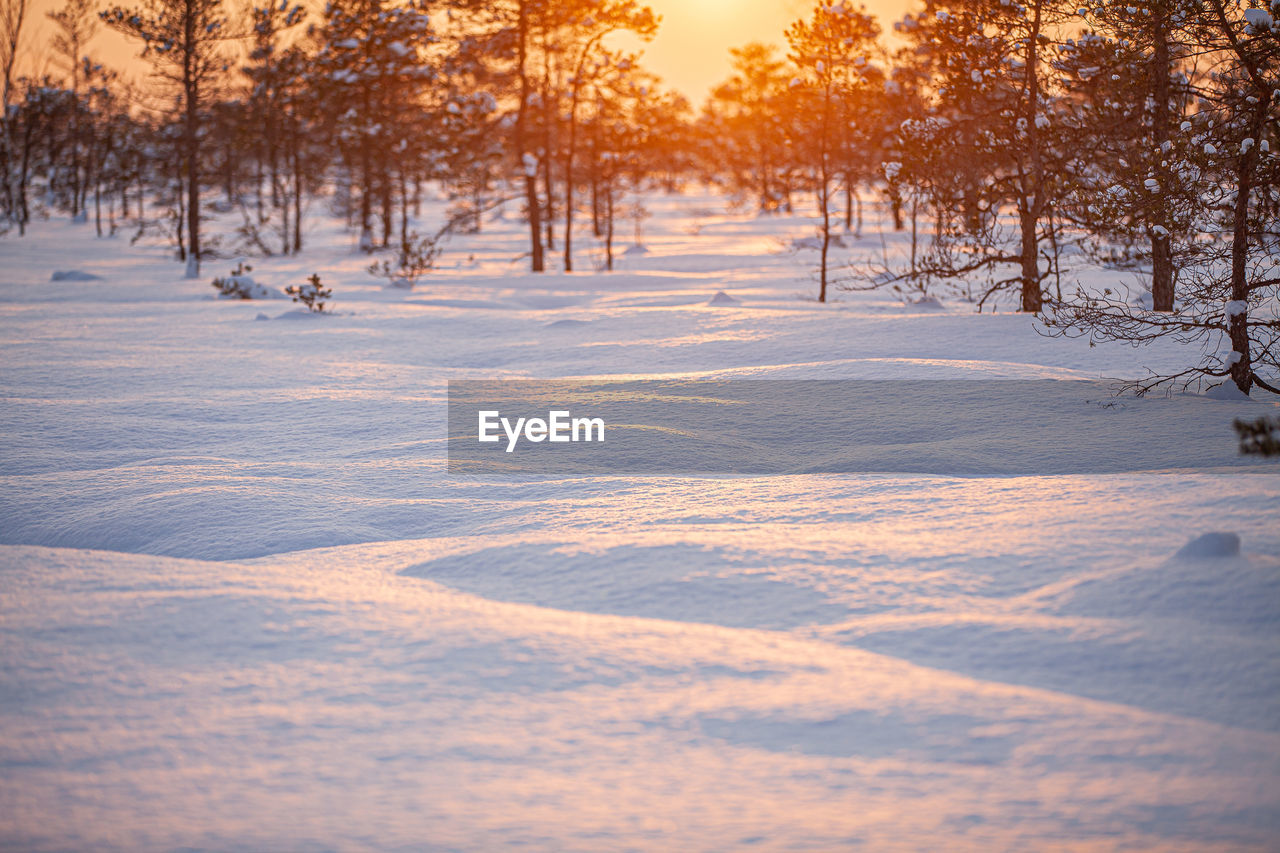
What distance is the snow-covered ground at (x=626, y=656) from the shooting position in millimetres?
2408

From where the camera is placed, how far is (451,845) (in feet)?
7.57

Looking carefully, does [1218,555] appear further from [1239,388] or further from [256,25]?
[256,25]

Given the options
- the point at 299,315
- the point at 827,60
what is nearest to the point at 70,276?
the point at 299,315

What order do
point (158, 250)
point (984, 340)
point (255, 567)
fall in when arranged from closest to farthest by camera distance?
point (255, 567), point (984, 340), point (158, 250)

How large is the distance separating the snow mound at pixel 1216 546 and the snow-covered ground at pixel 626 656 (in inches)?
0.5

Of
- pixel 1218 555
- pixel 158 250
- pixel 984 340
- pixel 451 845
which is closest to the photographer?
pixel 451 845

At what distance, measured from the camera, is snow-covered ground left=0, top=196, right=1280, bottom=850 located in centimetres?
241

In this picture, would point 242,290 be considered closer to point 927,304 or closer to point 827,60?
point 827,60

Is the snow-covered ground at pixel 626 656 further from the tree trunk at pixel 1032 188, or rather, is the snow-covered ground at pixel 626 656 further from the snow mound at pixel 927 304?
the snow mound at pixel 927 304

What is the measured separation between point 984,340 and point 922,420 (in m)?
3.94

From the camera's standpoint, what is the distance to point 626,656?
3.18 m

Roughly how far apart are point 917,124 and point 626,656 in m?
11.4

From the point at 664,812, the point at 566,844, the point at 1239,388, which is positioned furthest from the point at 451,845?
the point at 1239,388

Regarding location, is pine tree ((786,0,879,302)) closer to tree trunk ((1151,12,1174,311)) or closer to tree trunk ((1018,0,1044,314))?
tree trunk ((1018,0,1044,314))
